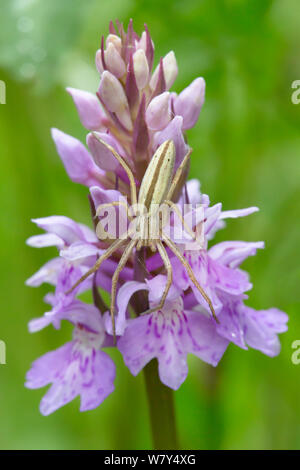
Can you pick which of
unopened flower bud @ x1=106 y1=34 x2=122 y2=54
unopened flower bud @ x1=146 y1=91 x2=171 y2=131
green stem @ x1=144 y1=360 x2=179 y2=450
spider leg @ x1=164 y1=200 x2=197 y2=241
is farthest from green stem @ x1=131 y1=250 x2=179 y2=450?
unopened flower bud @ x1=106 y1=34 x2=122 y2=54

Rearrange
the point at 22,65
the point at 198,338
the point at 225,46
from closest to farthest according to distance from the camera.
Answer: the point at 198,338 → the point at 22,65 → the point at 225,46

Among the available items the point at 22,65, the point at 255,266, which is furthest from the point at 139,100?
the point at 255,266

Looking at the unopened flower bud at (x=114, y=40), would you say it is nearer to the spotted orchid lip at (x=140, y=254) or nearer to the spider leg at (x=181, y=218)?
the spotted orchid lip at (x=140, y=254)

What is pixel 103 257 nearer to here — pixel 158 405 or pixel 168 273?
pixel 168 273

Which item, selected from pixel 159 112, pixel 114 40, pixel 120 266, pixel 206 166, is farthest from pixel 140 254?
pixel 206 166

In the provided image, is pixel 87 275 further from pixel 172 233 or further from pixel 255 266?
pixel 255 266

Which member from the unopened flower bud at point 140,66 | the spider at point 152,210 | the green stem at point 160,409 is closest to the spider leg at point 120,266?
the spider at point 152,210
